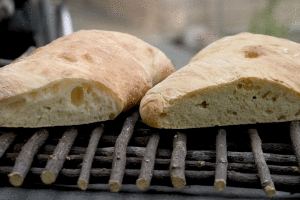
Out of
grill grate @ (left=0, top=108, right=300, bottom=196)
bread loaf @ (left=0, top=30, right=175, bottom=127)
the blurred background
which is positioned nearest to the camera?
grill grate @ (left=0, top=108, right=300, bottom=196)

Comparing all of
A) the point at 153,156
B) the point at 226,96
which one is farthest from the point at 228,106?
the point at 153,156

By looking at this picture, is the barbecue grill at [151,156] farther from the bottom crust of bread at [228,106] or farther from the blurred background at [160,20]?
the blurred background at [160,20]

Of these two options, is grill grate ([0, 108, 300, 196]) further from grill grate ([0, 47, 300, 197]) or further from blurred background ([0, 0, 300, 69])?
blurred background ([0, 0, 300, 69])

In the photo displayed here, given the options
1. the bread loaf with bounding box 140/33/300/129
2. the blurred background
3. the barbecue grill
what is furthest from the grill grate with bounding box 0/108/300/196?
the blurred background

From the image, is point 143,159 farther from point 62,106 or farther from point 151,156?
point 62,106

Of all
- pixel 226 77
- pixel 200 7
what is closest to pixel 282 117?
pixel 226 77

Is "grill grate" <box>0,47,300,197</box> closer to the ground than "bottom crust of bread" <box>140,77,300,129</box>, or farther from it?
closer to the ground

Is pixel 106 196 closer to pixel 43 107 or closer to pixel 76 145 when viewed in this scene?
pixel 76 145
